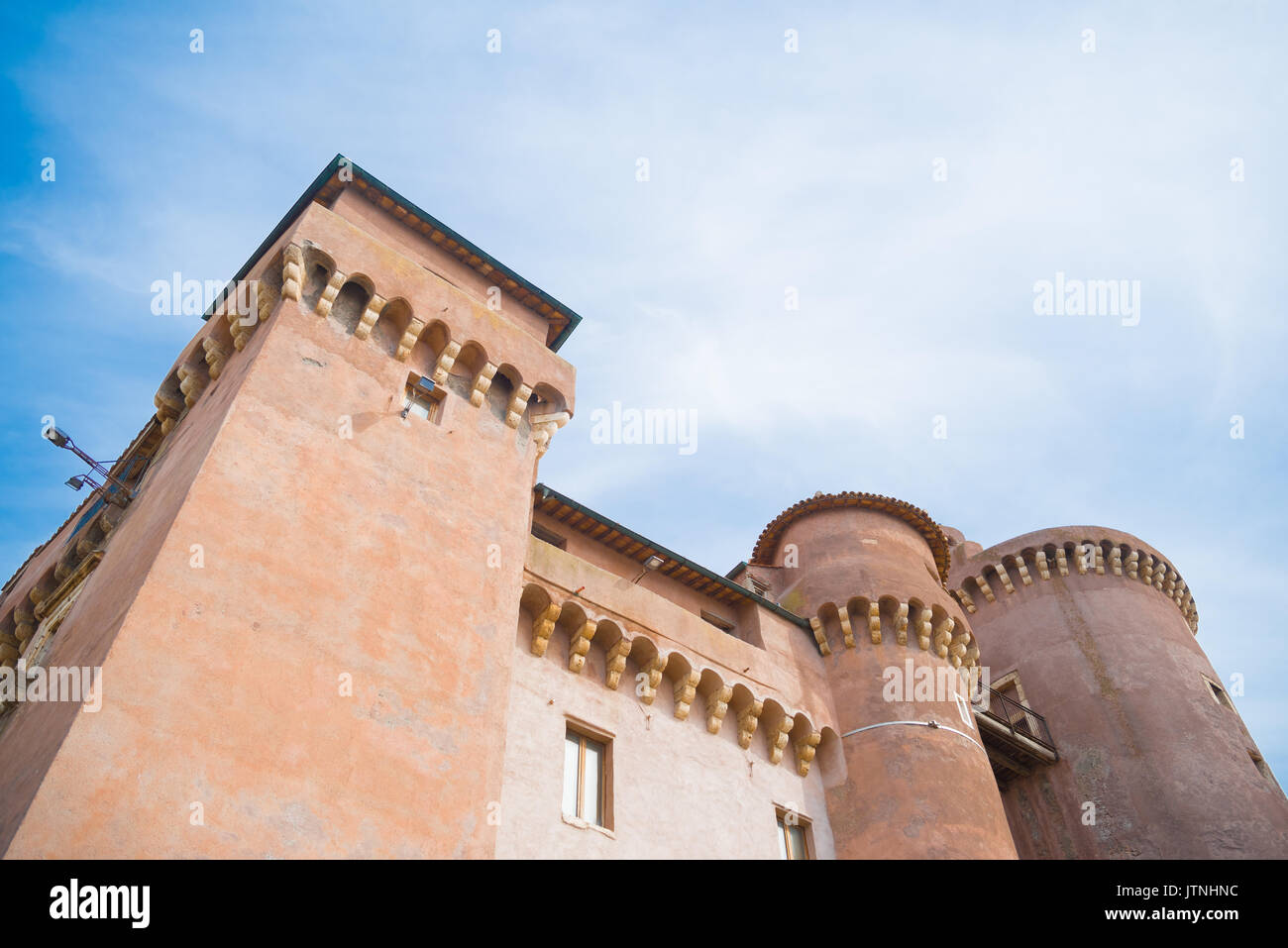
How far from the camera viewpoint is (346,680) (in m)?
10.9

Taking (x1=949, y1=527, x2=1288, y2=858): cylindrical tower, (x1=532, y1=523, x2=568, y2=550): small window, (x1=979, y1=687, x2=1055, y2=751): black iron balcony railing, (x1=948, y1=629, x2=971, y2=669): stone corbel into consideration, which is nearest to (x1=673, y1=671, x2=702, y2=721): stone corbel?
(x1=532, y1=523, x2=568, y2=550): small window

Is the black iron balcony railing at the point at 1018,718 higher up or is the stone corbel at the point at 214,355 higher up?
the stone corbel at the point at 214,355

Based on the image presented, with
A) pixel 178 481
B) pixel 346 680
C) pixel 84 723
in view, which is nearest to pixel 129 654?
pixel 84 723

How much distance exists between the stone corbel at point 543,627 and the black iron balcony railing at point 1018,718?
13.2 m

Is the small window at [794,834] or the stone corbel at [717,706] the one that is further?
the stone corbel at [717,706]

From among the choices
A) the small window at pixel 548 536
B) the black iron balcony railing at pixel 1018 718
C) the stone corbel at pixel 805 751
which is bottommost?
the stone corbel at pixel 805 751

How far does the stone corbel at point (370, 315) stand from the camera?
14609 mm

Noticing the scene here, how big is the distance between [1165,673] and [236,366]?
23.5 m

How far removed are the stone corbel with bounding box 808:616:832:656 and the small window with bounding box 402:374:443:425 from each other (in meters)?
8.74

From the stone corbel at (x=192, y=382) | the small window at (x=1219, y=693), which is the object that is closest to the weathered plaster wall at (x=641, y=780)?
the stone corbel at (x=192, y=382)

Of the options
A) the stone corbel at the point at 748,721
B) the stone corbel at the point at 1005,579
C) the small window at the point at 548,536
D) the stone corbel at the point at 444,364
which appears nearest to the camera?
the stone corbel at the point at 444,364

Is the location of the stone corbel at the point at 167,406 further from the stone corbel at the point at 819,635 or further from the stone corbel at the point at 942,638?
the stone corbel at the point at 942,638

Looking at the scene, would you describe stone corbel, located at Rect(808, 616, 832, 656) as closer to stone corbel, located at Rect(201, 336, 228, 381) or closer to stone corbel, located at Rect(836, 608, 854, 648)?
stone corbel, located at Rect(836, 608, 854, 648)

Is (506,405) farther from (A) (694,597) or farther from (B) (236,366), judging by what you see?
(A) (694,597)
